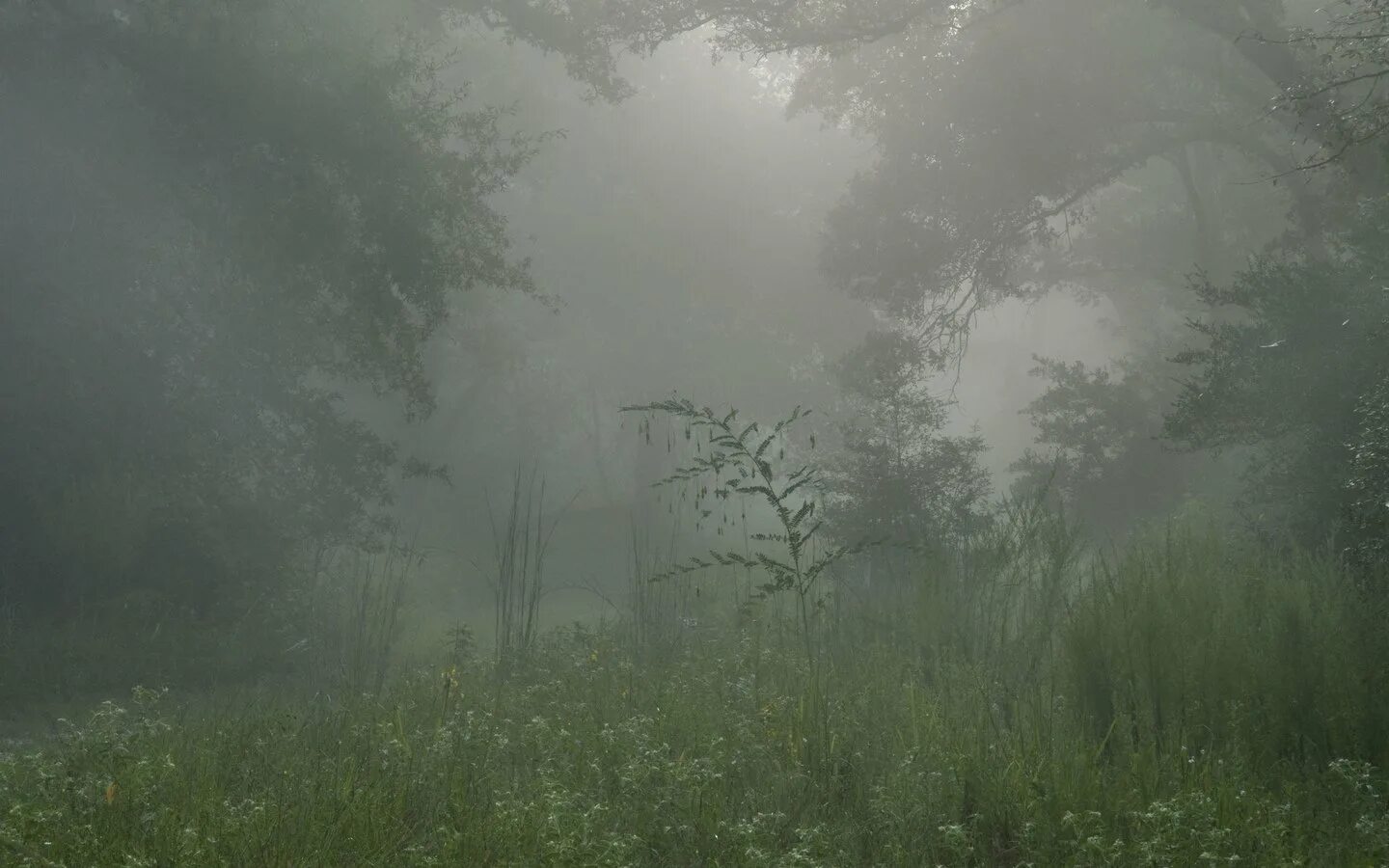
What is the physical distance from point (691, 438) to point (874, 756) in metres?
13.3

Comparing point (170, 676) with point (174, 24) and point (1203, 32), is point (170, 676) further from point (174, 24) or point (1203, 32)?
point (1203, 32)

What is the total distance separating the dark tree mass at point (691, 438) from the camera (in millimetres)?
5445

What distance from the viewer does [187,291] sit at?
1705cm

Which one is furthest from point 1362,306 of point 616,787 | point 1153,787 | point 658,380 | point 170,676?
point 658,380

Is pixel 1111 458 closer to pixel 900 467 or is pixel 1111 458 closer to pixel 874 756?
pixel 900 467

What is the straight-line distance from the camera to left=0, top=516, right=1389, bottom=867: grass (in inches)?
184

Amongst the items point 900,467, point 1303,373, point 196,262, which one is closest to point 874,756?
point 1303,373

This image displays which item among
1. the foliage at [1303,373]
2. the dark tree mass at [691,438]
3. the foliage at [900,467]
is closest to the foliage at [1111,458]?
the dark tree mass at [691,438]

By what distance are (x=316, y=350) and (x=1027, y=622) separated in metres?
13.7

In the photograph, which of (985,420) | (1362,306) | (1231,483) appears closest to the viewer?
(1362,306)

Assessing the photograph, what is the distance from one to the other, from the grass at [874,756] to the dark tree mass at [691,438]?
36 mm

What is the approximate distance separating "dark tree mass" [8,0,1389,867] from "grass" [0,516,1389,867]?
0.04 metres

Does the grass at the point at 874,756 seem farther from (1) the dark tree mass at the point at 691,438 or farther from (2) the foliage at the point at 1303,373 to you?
(2) the foliage at the point at 1303,373

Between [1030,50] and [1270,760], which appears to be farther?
[1030,50]
